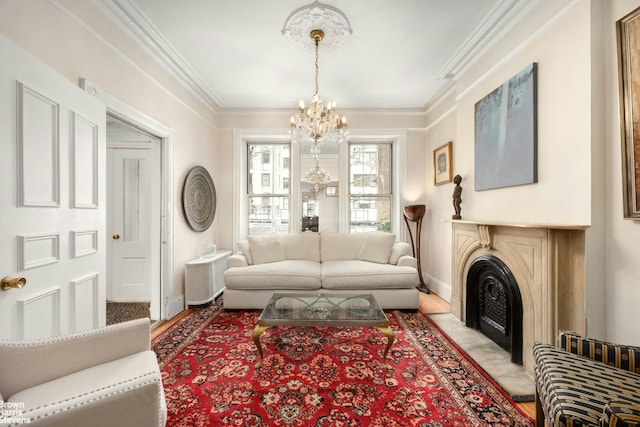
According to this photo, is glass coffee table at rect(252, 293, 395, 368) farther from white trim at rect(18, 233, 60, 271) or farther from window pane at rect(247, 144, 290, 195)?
window pane at rect(247, 144, 290, 195)

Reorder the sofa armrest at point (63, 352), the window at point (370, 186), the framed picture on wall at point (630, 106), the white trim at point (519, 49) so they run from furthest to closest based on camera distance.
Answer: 1. the window at point (370, 186)
2. the white trim at point (519, 49)
3. the framed picture on wall at point (630, 106)
4. the sofa armrest at point (63, 352)

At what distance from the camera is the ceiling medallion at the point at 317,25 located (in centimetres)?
218

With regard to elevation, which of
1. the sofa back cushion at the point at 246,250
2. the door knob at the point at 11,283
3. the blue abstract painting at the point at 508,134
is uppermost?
the blue abstract painting at the point at 508,134

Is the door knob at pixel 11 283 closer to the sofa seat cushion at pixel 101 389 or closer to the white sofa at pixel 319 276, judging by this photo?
the sofa seat cushion at pixel 101 389

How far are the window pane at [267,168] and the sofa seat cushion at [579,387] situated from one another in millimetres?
4003

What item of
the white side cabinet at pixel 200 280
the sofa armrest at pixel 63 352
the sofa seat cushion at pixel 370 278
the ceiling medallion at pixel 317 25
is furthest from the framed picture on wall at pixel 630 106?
the white side cabinet at pixel 200 280

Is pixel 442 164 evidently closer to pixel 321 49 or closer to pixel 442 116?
pixel 442 116

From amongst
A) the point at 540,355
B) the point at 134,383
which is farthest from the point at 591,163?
the point at 134,383

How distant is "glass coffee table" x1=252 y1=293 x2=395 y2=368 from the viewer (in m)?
2.12

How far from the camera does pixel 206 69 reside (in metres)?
3.24

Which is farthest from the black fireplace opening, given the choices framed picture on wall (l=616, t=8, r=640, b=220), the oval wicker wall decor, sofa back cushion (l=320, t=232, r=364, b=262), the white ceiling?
the oval wicker wall decor

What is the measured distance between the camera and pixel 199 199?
377 centimetres

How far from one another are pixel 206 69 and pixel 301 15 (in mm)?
1611

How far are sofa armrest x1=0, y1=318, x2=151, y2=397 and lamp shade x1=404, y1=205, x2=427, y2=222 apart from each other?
3.57m
